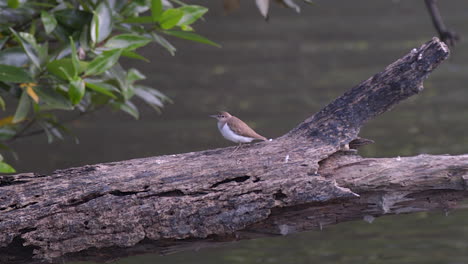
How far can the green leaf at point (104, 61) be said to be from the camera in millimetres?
2512

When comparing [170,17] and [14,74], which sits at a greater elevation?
[170,17]

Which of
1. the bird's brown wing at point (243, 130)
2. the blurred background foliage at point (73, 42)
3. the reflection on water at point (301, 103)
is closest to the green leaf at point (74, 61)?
the blurred background foliage at point (73, 42)

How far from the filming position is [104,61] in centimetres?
252

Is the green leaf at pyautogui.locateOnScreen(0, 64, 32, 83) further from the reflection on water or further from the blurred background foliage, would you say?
the reflection on water

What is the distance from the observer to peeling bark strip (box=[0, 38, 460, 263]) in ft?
7.68

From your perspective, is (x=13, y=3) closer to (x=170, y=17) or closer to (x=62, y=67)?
(x=62, y=67)

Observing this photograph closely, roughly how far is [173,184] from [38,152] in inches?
164

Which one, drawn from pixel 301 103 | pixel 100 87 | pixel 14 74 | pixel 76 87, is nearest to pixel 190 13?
pixel 100 87

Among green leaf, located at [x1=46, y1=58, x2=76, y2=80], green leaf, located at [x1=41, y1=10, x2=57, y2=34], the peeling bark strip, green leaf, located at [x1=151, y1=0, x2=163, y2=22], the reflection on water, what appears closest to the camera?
the peeling bark strip

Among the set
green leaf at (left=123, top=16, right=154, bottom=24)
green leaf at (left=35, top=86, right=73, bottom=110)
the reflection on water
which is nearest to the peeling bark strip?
green leaf at (left=35, top=86, right=73, bottom=110)

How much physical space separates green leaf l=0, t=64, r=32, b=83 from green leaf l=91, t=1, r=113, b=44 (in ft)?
0.86

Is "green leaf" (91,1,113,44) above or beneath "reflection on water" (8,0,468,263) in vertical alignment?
above

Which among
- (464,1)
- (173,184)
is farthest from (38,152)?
(464,1)

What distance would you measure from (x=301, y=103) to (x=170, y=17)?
463 cm
